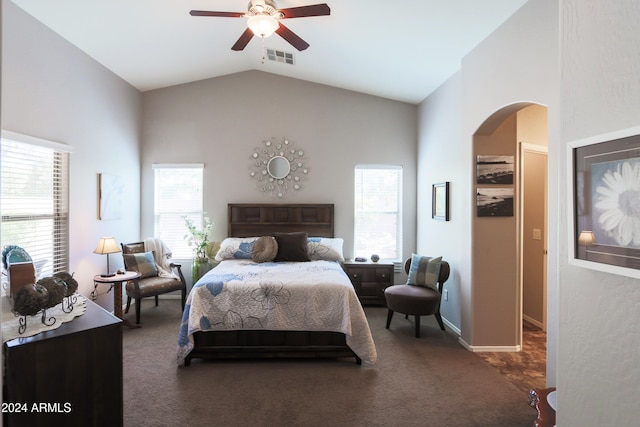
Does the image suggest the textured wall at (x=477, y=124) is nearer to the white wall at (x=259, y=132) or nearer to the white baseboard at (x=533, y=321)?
the white wall at (x=259, y=132)

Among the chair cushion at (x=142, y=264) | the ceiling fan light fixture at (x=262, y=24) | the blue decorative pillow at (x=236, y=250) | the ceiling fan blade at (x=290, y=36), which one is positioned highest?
the ceiling fan blade at (x=290, y=36)

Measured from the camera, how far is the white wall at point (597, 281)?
1.09 meters

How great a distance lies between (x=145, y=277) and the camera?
185 inches

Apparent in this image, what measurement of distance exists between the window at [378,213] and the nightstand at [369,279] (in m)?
0.51

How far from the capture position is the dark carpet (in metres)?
2.51

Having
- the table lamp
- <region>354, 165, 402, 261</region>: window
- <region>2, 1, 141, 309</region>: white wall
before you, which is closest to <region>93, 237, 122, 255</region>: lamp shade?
the table lamp

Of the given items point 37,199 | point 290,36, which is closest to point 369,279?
point 290,36

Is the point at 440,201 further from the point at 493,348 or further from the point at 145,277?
the point at 145,277

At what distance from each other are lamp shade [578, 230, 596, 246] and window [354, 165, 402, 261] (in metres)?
4.39

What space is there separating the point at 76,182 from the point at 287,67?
3091 millimetres

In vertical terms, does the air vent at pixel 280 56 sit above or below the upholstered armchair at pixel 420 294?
above

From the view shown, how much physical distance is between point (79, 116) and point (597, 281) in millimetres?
4823

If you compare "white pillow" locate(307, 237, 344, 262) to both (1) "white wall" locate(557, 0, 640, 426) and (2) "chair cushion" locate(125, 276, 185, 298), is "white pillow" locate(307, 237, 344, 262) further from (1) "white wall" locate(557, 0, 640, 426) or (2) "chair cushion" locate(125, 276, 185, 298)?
(1) "white wall" locate(557, 0, 640, 426)

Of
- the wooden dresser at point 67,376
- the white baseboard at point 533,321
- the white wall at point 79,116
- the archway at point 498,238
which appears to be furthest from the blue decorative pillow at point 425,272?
the white wall at point 79,116
